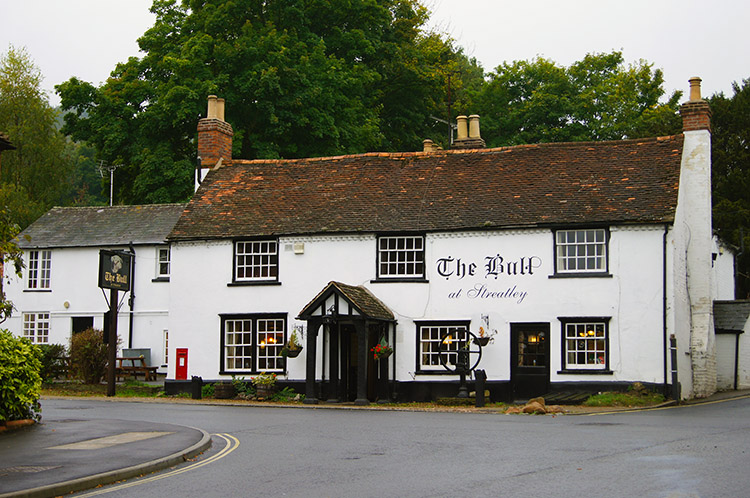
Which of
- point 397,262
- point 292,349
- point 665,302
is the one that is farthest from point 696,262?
point 292,349

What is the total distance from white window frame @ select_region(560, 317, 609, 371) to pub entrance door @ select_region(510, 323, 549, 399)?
58cm

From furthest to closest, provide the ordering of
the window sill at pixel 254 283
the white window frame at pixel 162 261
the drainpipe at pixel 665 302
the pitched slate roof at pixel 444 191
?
the white window frame at pixel 162 261, the window sill at pixel 254 283, the pitched slate roof at pixel 444 191, the drainpipe at pixel 665 302

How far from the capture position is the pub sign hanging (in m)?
25.6

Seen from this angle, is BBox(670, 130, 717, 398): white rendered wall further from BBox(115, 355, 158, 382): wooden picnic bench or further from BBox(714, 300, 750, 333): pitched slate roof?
BBox(115, 355, 158, 382): wooden picnic bench

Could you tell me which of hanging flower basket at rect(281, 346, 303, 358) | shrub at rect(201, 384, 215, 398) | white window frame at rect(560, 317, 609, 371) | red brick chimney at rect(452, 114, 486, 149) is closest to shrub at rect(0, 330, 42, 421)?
hanging flower basket at rect(281, 346, 303, 358)

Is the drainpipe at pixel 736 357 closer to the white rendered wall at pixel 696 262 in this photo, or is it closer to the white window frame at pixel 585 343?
the white rendered wall at pixel 696 262

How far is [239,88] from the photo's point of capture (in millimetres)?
38219

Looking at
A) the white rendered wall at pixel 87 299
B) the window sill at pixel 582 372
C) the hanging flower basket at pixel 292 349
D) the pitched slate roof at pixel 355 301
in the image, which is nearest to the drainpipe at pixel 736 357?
the window sill at pixel 582 372

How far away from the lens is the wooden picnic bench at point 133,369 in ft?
110

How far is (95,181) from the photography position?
8538 cm

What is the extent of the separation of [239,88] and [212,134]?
7826 mm

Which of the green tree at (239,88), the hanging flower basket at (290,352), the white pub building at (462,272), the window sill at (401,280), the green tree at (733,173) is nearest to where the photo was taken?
the white pub building at (462,272)

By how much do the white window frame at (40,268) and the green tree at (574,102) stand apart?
24692 millimetres

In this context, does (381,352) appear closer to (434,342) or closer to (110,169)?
(434,342)
